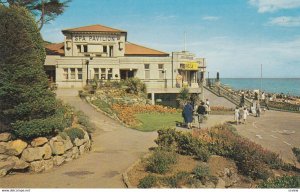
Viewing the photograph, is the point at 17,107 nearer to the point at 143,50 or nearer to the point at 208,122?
the point at 208,122

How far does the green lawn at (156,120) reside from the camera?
2486cm

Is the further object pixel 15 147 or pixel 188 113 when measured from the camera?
pixel 188 113

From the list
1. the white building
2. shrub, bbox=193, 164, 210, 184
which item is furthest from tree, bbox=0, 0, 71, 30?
shrub, bbox=193, 164, 210, 184

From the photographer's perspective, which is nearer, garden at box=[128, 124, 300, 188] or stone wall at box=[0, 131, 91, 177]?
garden at box=[128, 124, 300, 188]

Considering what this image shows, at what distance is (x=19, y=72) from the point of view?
15383mm

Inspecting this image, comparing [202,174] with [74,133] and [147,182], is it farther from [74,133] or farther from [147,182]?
[74,133]

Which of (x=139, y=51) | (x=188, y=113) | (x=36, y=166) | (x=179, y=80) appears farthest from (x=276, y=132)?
(x=139, y=51)

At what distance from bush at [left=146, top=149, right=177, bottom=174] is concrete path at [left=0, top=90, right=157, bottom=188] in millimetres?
1080

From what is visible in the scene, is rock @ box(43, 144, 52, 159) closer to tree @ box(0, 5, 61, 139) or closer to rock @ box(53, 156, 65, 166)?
rock @ box(53, 156, 65, 166)

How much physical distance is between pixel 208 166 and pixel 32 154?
661 centimetres

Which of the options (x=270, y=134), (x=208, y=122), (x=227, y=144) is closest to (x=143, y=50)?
(x=208, y=122)

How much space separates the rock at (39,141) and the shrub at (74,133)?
179 centimetres

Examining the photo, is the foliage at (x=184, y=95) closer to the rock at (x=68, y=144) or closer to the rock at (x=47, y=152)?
the rock at (x=68, y=144)

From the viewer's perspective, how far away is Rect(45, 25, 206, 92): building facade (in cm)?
4103
